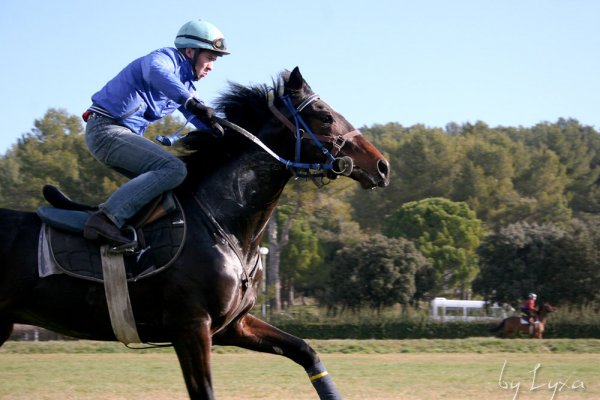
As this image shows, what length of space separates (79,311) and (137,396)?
16.4ft

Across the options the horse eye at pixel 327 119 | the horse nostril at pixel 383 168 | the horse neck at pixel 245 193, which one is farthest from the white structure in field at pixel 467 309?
the horse neck at pixel 245 193

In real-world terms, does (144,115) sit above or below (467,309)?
above

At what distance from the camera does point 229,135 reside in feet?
26.7

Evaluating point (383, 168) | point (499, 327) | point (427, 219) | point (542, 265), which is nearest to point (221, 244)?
point (383, 168)

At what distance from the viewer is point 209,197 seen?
310 inches

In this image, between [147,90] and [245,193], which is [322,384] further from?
[147,90]

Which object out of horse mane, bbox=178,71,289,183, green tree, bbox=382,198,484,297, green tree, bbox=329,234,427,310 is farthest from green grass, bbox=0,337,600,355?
green tree, bbox=382,198,484,297

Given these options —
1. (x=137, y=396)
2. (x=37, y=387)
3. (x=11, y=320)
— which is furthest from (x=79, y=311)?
(x=37, y=387)

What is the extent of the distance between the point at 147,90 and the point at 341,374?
8.89 meters

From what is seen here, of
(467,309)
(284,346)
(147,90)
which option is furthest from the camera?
(467,309)

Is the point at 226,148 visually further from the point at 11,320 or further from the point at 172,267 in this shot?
the point at 11,320

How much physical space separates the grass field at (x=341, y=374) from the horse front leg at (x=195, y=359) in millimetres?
4790

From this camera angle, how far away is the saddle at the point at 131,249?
24.4 feet

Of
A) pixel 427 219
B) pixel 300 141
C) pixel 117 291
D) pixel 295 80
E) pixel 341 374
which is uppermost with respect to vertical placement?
pixel 427 219
